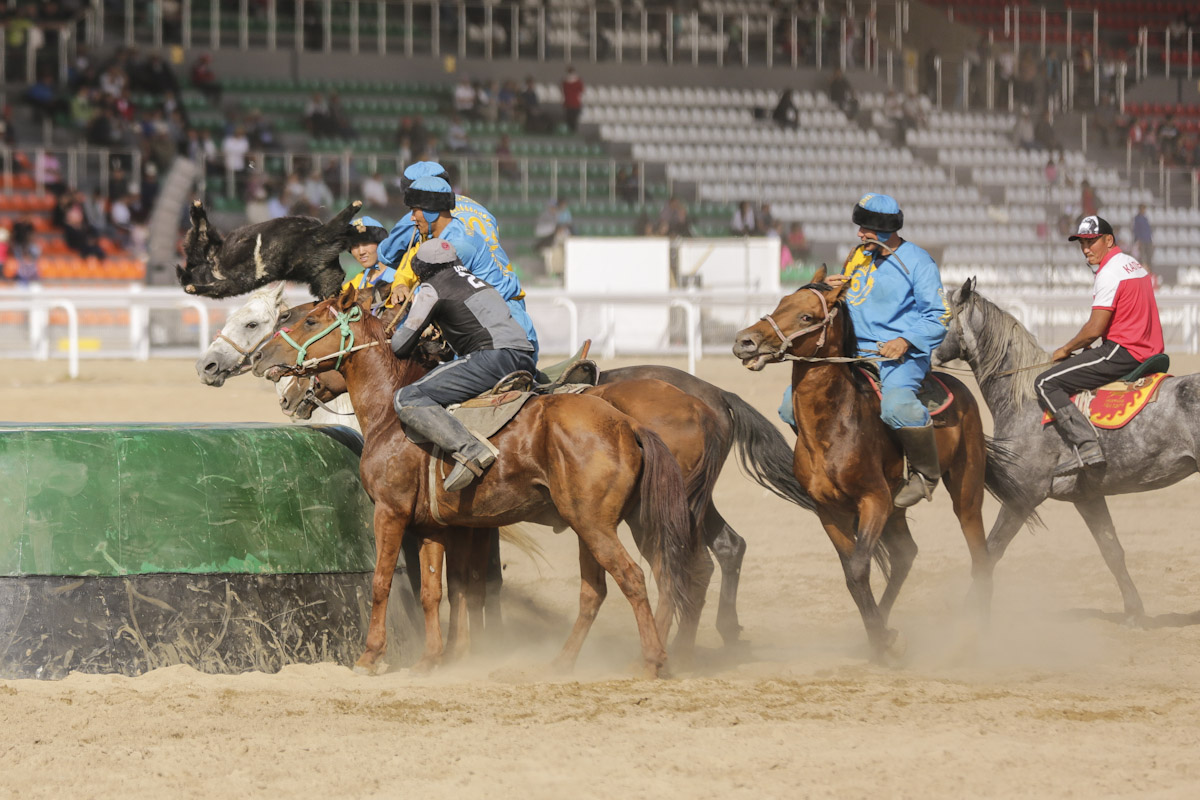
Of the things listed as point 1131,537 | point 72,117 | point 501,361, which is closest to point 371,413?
point 501,361

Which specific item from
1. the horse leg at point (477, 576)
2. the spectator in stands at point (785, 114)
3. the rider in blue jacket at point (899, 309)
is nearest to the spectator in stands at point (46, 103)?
the spectator in stands at point (785, 114)

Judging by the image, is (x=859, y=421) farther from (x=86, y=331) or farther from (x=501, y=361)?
(x=86, y=331)

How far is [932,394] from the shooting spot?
24.8ft

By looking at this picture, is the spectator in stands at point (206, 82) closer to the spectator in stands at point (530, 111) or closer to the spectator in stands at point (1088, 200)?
the spectator in stands at point (530, 111)

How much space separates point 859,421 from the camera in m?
7.20

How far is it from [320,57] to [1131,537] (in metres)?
20.0

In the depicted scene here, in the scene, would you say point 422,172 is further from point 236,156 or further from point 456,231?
point 236,156

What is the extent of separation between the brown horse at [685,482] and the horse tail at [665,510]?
0.36 meters

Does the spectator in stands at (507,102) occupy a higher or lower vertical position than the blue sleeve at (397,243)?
higher

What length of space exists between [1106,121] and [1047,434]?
23938 mm

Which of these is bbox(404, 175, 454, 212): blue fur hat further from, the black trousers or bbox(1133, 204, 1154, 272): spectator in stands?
bbox(1133, 204, 1154, 272): spectator in stands

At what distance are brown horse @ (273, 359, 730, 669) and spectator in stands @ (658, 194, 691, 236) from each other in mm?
16549

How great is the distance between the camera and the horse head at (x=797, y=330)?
6.99m

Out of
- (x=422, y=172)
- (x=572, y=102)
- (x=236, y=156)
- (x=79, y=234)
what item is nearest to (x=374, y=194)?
(x=236, y=156)
